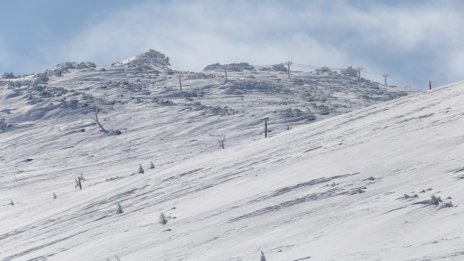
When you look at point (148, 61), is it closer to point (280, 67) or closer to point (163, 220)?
point (280, 67)

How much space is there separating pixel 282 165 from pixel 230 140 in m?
19.6

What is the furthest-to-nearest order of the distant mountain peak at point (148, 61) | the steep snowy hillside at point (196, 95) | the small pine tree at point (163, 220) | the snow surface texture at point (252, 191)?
the distant mountain peak at point (148, 61), the steep snowy hillside at point (196, 95), the small pine tree at point (163, 220), the snow surface texture at point (252, 191)

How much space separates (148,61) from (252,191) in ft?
199

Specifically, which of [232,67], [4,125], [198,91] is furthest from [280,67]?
[4,125]

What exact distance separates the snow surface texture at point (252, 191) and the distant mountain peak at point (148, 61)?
29144mm

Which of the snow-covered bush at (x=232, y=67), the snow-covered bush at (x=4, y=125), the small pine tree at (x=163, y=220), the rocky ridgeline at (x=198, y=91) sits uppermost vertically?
the snow-covered bush at (x=232, y=67)

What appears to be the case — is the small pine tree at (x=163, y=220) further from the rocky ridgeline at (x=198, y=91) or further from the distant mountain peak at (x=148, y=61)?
the distant mountain peak at (x=148, y=61)

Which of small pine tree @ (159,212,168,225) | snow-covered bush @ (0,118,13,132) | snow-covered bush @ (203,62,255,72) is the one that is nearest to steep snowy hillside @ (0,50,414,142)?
snow-covered bush @ (203,62,255,72)

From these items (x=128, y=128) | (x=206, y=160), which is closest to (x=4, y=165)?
(x=128, y=128)

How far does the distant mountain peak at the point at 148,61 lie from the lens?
2879 inches

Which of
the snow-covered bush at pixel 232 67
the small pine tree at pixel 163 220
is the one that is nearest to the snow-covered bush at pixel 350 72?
the snow-covered bush at pixel 232 67

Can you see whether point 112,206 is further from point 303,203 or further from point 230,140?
point 230,140

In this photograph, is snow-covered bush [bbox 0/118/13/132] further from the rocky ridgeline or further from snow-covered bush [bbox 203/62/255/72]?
snow-covered bush [bbox 203/62/255/72]

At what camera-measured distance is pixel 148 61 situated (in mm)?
77188
